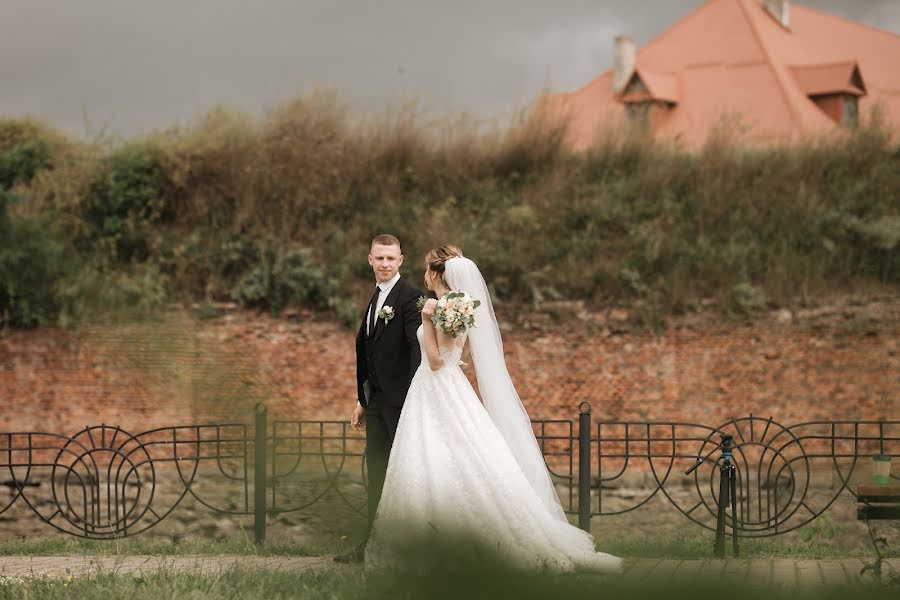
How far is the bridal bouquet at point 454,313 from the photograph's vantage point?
5.96m

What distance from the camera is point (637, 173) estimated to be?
52.6 feet

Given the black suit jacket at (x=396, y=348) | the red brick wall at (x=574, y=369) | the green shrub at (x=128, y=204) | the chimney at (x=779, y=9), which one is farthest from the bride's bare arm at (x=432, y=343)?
the chimney at (x=779, y=9)

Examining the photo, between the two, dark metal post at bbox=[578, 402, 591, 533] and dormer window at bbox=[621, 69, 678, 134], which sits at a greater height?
dormer window at bbox=[621, 69, 678, 134]

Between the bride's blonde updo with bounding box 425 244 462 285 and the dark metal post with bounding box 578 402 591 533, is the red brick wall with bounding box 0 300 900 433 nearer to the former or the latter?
the dark metal post with bounding box 578 402 591 533

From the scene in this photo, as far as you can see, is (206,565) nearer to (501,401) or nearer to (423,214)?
(501,401)

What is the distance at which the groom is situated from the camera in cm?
629

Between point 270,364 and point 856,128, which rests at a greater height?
point 856,128

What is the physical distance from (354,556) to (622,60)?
62.6ft

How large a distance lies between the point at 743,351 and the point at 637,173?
3.64 metres

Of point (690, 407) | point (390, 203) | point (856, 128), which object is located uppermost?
point (856, 128)

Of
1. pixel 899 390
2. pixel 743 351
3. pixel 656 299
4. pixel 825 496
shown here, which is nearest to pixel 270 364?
pixel 656 299

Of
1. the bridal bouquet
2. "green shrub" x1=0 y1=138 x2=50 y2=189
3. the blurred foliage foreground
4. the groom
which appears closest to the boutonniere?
the groom

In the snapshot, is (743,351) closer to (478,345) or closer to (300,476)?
(478,345)

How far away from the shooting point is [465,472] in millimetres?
5820
